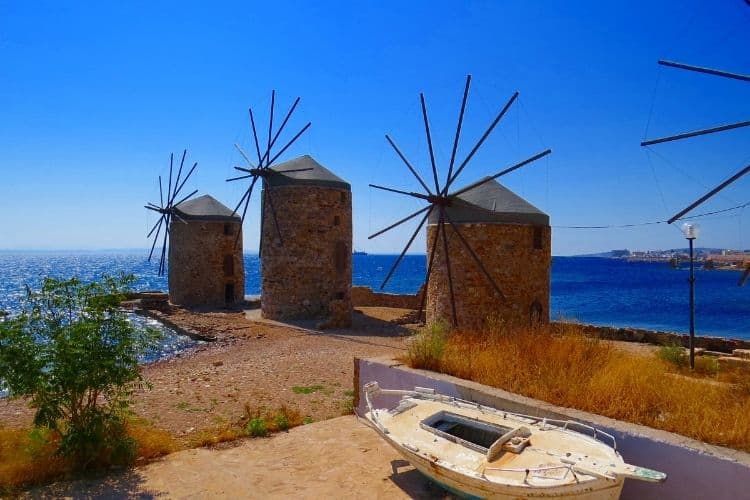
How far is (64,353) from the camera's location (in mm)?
5469

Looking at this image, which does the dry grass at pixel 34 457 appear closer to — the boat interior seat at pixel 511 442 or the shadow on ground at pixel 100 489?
the shadow on ground at pixel 100 489

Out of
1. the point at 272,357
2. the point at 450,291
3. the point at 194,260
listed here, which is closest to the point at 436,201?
the point at 450,291

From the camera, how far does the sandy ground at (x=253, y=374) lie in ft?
26.6

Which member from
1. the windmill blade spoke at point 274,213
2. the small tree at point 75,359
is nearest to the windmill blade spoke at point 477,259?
the small tree at point 75,359

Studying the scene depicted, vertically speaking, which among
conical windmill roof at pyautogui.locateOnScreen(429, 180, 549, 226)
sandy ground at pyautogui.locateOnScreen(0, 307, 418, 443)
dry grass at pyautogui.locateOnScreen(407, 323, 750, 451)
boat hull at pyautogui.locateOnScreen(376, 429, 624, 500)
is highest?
conical windmill roof at pyautogui.locateOnScreen(429, 180, 549, 226)

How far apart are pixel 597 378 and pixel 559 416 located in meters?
0.82

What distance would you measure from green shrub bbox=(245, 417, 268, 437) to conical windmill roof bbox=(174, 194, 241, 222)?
16802mm

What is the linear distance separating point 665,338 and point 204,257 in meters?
18.1

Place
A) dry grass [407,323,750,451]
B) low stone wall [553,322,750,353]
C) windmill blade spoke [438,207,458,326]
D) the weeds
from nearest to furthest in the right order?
dry grass [407,323,750,451]
the weeds
windmill blade spoke [438,207,458,326]
low stone wall [553,322,750,353]

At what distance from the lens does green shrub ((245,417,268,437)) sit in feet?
22.4

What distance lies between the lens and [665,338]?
1448 cm

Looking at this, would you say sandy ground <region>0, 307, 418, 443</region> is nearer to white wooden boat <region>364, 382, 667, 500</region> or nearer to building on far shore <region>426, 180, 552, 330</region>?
building on far shore <region>426, 180, 552, 330</region>

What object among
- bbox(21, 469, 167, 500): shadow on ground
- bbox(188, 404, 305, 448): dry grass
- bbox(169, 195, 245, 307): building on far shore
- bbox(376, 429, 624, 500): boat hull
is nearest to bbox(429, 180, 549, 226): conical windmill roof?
bbox(188, 404, 305, 448): dry grass

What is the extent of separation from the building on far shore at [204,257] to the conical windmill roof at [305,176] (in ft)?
16.7
